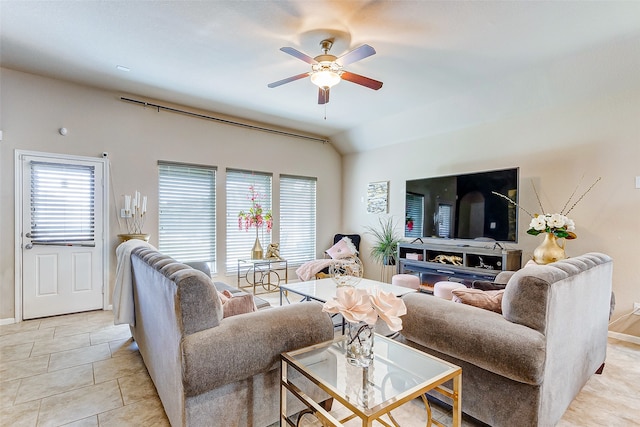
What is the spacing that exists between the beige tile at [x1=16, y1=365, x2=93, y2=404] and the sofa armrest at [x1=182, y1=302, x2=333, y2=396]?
1507 mm

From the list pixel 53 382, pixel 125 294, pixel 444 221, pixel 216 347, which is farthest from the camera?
pixel 444 221

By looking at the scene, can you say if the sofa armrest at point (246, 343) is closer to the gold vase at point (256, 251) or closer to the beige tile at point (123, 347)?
the beige tile at point (123, 347)

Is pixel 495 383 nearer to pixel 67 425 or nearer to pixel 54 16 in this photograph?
pixel 67 425

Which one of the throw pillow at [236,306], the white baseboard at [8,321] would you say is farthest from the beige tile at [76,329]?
the throw pillow at [236,306]

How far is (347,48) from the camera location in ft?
9.48

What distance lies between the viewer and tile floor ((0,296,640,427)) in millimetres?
1862

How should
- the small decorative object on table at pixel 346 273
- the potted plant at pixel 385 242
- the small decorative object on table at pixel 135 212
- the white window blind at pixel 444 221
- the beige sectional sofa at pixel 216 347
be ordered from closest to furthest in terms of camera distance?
the beige sectional sofa at pixel 216 347, the small decorative object on table at pixel 346 273, the small decorative object on table at pixel 135 212, the white window blind at pixel 444 221, the potted plant at pixel 385 242

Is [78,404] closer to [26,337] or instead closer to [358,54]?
[26,337]

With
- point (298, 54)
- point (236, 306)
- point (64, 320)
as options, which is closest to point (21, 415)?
point (236, 306)

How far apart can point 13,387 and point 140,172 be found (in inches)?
107

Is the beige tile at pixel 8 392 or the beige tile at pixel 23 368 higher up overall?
the beige tile at pixel 8 392

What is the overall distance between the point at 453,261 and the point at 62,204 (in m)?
5.01

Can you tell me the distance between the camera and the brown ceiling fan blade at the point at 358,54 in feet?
7.44

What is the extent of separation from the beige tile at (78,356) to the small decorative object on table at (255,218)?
7.64 feet
